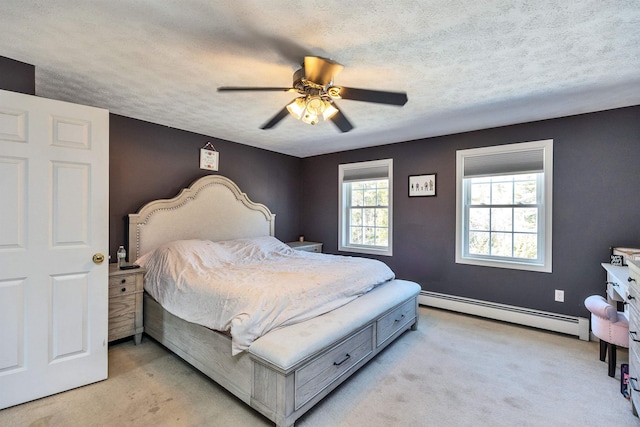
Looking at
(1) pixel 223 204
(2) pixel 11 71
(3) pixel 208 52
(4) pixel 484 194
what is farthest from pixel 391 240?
(2) pixel 11 71

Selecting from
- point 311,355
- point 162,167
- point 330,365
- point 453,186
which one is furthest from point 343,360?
point 162,167

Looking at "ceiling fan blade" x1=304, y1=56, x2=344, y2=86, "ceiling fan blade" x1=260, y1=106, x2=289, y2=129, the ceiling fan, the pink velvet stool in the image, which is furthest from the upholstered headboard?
the pink velvet stool

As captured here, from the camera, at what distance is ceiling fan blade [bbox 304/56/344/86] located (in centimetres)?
196

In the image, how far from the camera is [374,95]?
2068 mm

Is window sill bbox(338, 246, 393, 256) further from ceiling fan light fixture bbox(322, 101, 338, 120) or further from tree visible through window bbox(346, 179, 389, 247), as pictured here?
ceiling fan light fixture bbox(322, 101, 338, 120)

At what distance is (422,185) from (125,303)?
151 inches

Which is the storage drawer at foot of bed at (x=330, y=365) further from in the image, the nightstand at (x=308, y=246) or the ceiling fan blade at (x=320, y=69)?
the nightstand at (x=308, y=246)

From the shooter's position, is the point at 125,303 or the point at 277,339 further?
the point at 125,303

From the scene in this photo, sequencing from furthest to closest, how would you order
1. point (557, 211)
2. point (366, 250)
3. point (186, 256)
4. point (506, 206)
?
point (366, 250) → point (506, 206) → point (557, 211) → point (186, 256)

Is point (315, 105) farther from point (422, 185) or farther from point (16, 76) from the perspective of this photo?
point (422, 185)

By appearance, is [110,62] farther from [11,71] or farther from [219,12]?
[219,12]

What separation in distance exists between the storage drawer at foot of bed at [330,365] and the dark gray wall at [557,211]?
2.06 m

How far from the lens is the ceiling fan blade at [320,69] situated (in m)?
1.96

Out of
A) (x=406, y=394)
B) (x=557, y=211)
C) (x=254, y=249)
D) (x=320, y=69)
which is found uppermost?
(x=320, y=69)
